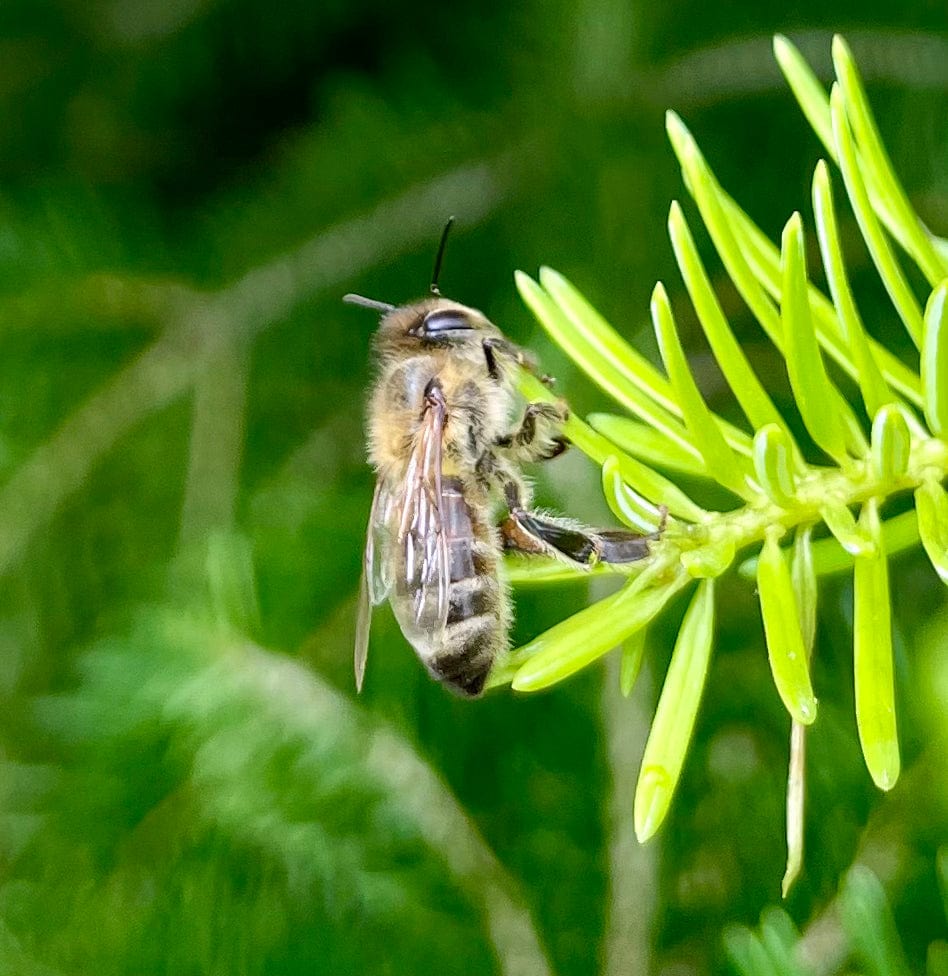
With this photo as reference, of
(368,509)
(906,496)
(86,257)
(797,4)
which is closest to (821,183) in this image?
(906,496)

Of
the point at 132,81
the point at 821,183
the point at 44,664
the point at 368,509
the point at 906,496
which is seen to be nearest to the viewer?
the point at 821,183

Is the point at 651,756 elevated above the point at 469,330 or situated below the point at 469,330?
below

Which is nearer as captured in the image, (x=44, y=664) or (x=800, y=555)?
Answer: (x=800, y=555)

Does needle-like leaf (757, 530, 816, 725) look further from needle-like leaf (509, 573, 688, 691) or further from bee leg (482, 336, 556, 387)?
bee leg (482, 336, 556, 387)

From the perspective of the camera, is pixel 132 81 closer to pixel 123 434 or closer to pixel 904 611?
pixel 123 434

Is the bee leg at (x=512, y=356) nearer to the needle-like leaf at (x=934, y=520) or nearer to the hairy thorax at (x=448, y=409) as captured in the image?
the hairy thorax at (x=448, y=409)

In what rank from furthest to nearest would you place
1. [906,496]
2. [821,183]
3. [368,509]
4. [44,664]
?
[44,664] < [368,509] < [906,496] < [821,183]

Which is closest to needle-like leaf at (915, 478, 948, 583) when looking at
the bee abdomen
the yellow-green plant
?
the yellow-green plant
